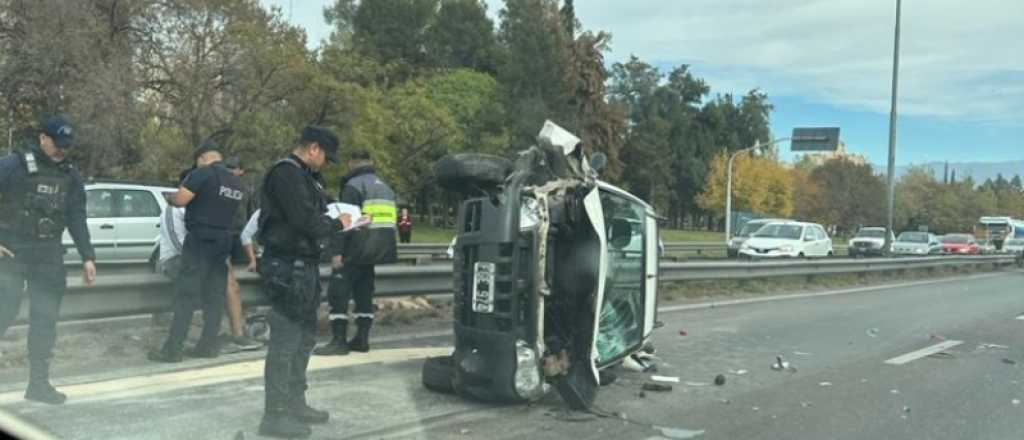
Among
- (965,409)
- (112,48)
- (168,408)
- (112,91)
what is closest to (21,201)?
(168,408)

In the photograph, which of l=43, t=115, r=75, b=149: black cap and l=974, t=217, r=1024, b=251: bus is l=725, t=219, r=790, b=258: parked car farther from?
l=974, t=217, r=1024, b=251: bus

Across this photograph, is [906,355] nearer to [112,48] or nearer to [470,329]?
[470,329]

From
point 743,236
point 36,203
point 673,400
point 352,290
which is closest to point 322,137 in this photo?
point 36,203

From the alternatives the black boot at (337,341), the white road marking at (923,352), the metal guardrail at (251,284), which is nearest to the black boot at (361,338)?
the black boot at (337,341)

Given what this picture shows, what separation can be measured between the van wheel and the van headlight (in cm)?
80

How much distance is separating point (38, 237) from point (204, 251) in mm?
1529

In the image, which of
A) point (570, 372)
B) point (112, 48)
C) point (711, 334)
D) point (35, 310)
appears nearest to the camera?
point (35, 310)

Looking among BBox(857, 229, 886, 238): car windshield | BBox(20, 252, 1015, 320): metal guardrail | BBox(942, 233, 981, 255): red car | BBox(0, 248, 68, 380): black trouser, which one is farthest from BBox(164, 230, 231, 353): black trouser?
BBox(942, 233, 981, 255): red car

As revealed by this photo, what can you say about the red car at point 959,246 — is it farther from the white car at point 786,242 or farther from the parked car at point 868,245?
the white car at point 786,242

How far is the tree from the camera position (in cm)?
6869

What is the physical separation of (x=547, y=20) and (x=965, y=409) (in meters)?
57.9

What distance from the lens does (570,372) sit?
5.76 meters

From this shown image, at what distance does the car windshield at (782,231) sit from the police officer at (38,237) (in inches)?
917

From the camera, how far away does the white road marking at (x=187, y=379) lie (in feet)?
18.4
